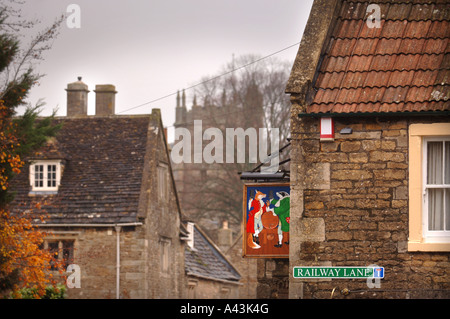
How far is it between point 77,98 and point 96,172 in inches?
209

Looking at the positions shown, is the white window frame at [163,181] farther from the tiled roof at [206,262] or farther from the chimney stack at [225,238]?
the chimney stack at [225,238]

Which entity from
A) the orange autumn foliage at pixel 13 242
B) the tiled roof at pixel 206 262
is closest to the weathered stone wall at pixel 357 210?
the orange autumn foliage at pixel 13 242

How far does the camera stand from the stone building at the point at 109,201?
108 feet

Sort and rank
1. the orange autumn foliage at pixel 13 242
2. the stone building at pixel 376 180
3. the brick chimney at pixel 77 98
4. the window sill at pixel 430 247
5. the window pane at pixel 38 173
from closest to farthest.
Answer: the window sill at pixel 430 247
the stone building at pixel 376 180
the orange autumn foliage at pixel 13 242
the window pane at pixel 38 173
the brick chimney at pixel 77 98

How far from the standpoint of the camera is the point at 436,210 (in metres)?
16.0

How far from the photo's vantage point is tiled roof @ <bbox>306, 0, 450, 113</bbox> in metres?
16.1

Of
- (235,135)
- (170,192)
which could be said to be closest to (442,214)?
(170,192)

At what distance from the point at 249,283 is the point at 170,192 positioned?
15531 mm

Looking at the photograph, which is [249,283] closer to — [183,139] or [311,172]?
[183,139]

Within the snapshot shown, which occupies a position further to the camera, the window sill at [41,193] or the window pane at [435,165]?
the window sill at [41,193]

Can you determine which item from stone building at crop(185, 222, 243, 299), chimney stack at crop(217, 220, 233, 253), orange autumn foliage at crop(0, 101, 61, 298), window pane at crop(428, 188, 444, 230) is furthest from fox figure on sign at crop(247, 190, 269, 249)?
chimney stack at crop(217, 220, 233, 253)

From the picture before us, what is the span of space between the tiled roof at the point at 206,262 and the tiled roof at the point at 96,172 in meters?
6.00

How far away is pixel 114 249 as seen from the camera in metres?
32.9

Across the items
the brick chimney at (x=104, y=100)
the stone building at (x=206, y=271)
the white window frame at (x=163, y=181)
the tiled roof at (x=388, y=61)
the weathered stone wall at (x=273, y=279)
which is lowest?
the stone building at (x=206, y=271)
